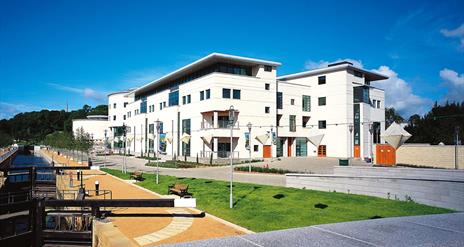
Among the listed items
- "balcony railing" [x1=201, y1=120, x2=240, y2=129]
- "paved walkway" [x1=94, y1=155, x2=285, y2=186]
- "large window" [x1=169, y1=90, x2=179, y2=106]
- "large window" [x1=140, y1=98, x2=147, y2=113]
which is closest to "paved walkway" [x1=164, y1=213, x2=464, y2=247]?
"paved walkway" [x1=94, y1=155, x2=285, y2=186]

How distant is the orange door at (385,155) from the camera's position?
1323 inches

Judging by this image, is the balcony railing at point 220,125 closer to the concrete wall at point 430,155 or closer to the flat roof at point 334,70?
the flat roof at point 334,70

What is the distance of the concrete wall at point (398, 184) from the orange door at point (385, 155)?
1472 cm

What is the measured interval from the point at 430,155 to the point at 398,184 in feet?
70.2

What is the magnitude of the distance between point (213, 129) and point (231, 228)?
3447 centimetres

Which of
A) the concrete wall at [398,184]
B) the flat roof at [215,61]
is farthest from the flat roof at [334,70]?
the concrete wall at [398,184]

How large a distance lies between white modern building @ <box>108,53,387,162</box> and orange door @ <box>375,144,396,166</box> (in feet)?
31.0

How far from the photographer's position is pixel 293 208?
13.5 meters

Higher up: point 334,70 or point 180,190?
point 334,70

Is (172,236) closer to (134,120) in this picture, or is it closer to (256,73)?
(256,73)

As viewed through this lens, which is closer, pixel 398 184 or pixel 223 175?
pixel 398 184

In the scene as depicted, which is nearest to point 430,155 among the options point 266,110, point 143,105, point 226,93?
point 266,110

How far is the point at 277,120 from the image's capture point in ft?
171

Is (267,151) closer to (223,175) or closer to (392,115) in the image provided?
(223,175)
